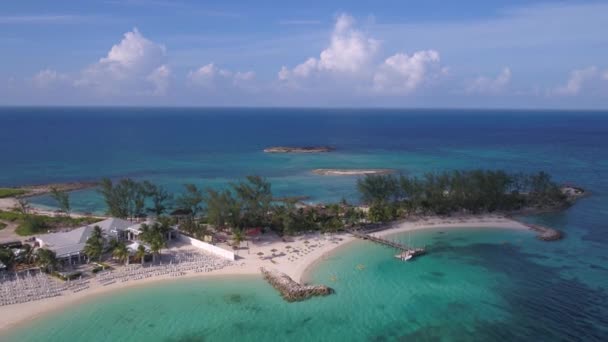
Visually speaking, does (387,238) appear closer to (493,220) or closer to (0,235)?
(493,220)

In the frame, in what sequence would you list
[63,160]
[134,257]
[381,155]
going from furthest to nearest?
[381,155] → [63,160] → [134,257]

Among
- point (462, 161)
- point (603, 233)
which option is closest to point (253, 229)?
point (603, 233)

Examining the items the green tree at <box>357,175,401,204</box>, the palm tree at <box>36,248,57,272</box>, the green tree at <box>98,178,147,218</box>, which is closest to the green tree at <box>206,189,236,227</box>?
the green tree at <box>98,178,147,218</box>

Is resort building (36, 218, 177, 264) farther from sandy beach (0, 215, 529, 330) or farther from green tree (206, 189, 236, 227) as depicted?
sandy beach (0, 215, 529, 330)

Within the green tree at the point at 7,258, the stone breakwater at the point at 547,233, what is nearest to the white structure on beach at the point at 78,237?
the green tree at the point at 7,258

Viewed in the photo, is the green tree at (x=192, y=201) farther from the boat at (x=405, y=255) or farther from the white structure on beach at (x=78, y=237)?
the boat at (x=405, y=255)

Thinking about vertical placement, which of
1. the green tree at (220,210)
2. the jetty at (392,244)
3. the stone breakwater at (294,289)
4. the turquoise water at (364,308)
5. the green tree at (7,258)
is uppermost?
the green tree at (220,210)
